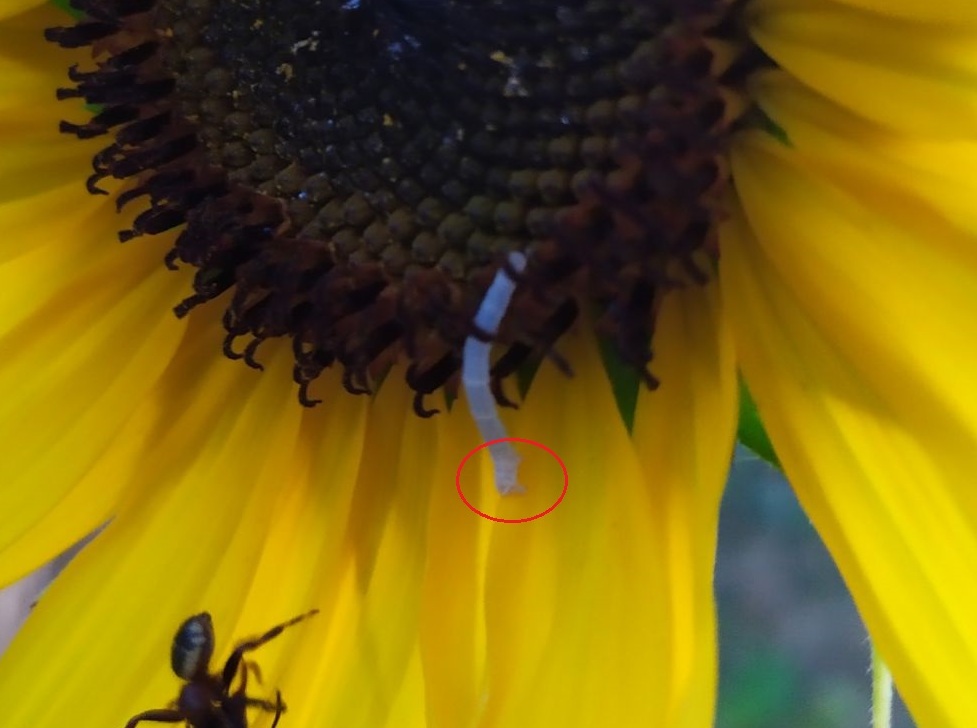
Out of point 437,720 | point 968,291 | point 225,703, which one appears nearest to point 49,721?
point 225,703

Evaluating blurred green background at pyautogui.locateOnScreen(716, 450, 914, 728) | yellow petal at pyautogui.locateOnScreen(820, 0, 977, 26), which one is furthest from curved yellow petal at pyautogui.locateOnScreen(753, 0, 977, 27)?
blurred green background at pyautogui.locateOnScreen(716, 450, 914, 728)

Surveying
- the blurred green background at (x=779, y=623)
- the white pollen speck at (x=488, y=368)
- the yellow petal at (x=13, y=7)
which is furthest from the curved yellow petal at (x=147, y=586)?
the blurred green background at (x=779, y=623)

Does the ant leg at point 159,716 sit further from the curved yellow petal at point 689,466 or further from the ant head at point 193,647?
the curved yellow petal at point 689,466

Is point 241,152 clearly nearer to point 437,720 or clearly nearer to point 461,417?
point 461,417

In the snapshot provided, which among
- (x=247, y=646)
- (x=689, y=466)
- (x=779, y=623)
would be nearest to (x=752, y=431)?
(x=689, y=466)

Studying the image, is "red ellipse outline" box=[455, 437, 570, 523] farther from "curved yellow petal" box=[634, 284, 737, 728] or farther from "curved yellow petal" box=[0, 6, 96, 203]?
"curved yellow petal" box=[0, 6, 96, 203]

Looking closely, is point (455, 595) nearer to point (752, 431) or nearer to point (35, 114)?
point (752, 431)
